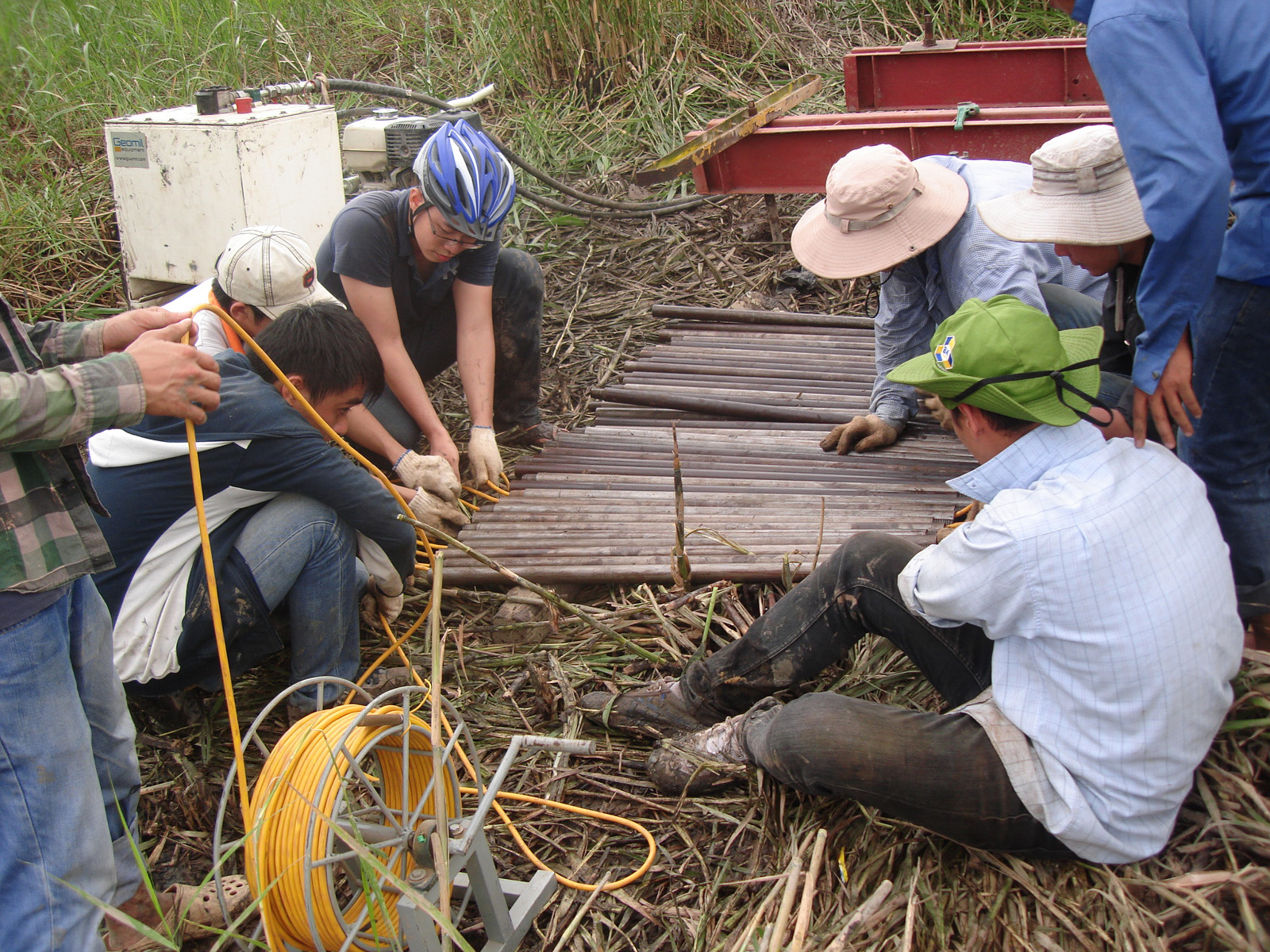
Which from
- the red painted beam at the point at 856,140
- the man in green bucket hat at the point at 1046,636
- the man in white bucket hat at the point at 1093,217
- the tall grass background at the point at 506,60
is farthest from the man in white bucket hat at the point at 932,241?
the tall grass background at the point at 506,60

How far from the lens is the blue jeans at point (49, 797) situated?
1816 millimetres

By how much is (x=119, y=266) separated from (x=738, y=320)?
3301 millimetres

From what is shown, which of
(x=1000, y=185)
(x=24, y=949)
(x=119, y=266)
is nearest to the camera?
(x=24, y=949)

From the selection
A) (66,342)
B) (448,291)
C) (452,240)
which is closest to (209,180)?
(448,291)

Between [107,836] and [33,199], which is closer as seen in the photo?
[107,836]

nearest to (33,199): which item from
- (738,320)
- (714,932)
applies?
(738,320)

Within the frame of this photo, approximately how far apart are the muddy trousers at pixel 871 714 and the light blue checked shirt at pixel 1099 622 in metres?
0.08

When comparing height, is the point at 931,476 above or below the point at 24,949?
above

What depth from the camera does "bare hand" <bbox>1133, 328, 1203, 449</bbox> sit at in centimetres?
219

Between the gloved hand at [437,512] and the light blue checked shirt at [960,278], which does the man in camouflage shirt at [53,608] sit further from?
the light blue checked shirt at [960,278]

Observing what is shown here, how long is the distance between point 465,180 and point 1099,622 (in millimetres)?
2505

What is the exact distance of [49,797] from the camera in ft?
6.12

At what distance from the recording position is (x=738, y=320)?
512 cm

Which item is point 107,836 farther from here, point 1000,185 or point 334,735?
point 1000,185
